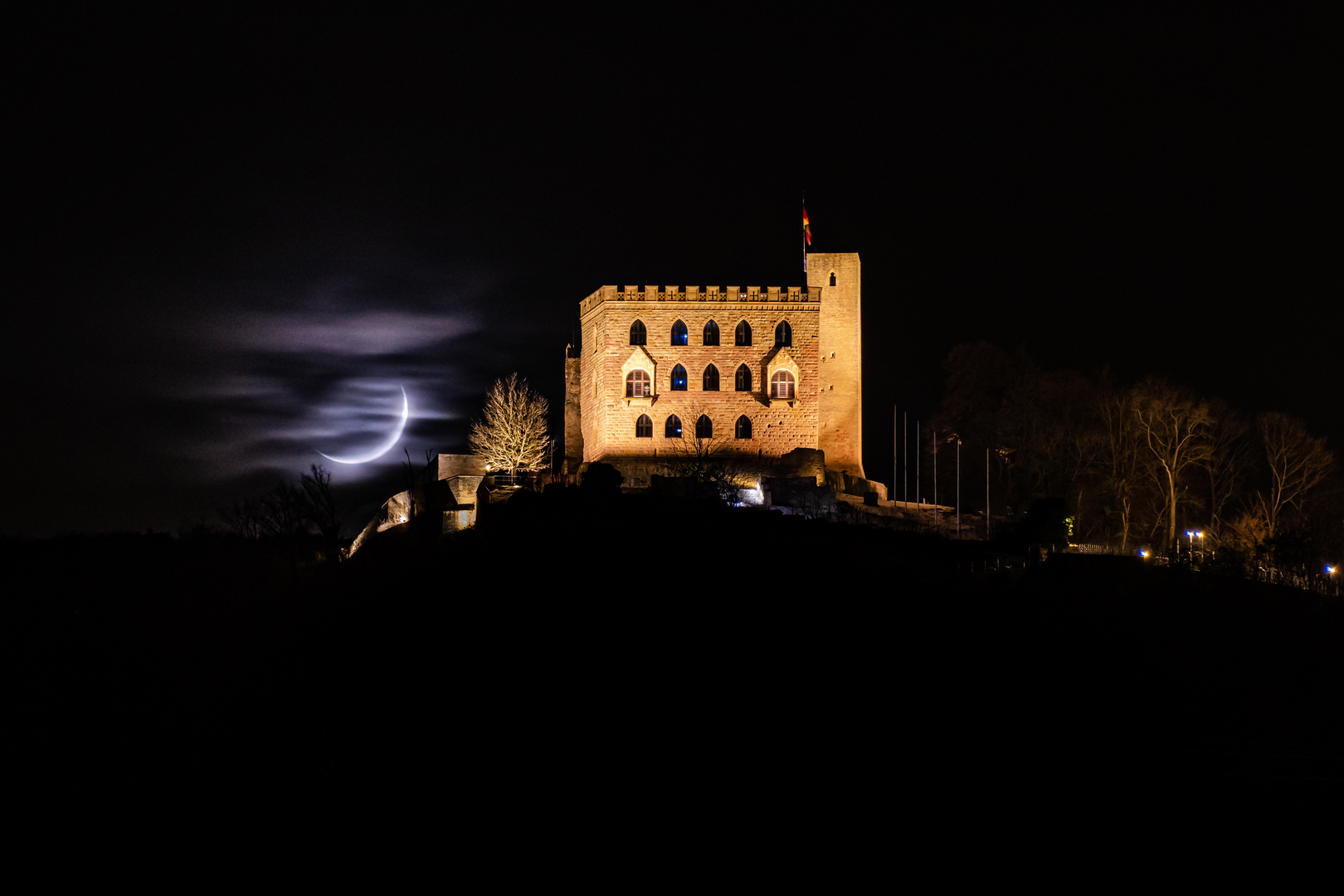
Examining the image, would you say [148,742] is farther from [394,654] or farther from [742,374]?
[742,374]

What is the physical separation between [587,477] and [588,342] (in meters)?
11.1

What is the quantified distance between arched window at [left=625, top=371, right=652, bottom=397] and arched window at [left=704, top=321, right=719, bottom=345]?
2930mm

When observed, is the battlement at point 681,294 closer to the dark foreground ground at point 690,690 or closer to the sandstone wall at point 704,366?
the sandstone wall at point 704,366

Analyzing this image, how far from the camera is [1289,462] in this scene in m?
44.7

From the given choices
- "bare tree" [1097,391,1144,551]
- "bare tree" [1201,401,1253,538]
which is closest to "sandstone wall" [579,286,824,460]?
"bare tree" [1097,391,1144,551]

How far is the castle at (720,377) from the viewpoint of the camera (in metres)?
44.2

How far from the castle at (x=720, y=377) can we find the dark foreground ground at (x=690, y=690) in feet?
32.3

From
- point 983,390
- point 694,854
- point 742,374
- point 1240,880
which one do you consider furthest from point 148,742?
point 983,390

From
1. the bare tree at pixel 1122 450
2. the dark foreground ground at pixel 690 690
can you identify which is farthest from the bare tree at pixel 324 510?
the bare tree at pixel 1122 450

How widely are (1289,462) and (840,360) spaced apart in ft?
60.0

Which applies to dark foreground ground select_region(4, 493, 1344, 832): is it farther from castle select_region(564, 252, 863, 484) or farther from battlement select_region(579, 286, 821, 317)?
battlement select_region(579, 286, 821, 317)

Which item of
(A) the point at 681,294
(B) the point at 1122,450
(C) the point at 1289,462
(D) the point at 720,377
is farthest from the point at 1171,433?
(A) the point at 681,294

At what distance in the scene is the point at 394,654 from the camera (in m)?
27.2

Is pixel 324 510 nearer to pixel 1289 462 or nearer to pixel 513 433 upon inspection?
pixel 513 433
